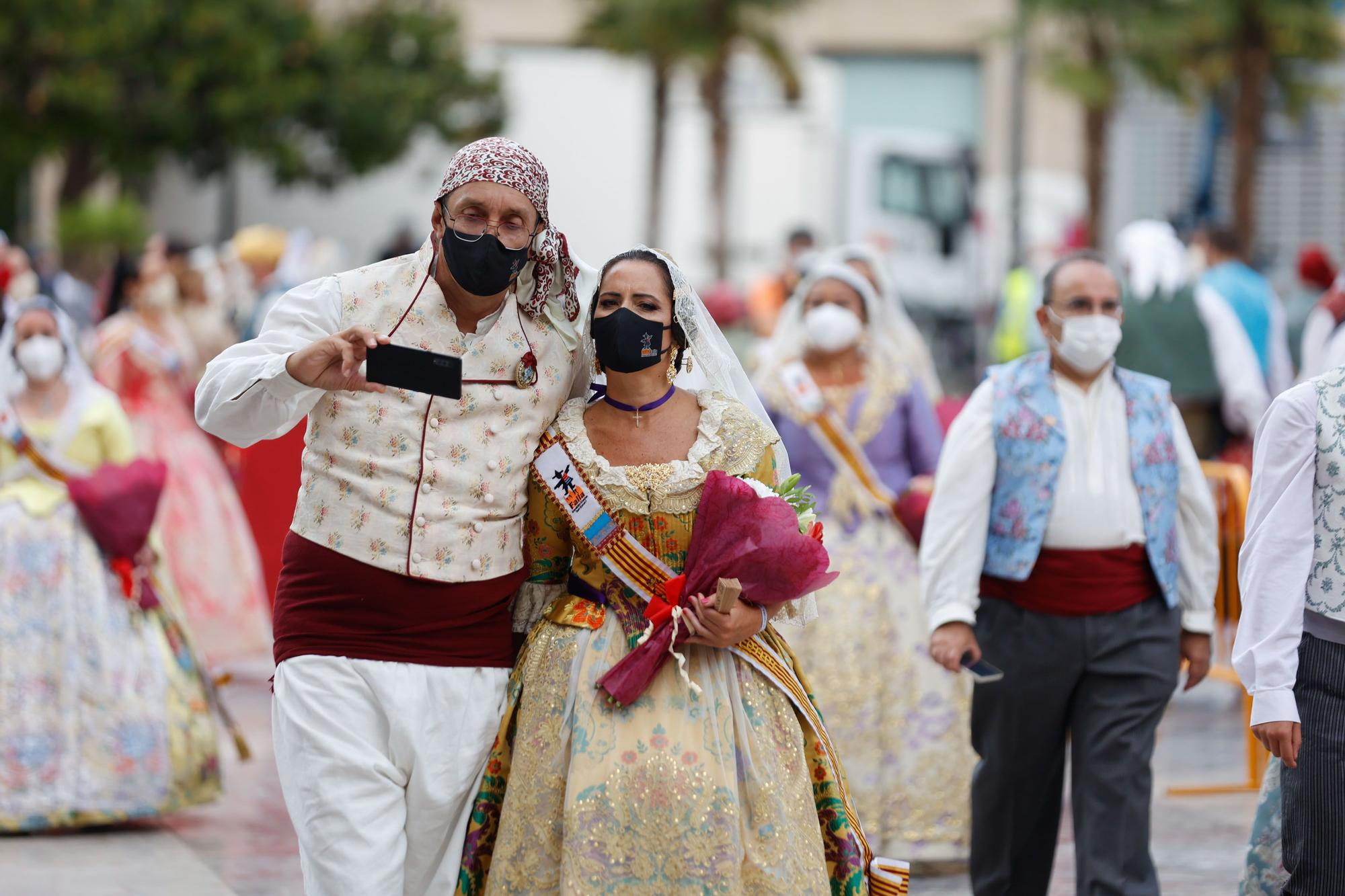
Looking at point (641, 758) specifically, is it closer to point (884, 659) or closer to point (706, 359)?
point (706, 359)

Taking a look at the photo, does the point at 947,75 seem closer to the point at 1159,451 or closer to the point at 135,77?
the point at 135,77

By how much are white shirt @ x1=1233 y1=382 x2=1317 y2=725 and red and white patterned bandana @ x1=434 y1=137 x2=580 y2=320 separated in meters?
1.64

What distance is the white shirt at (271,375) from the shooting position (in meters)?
4.06

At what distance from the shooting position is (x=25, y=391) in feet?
23.5

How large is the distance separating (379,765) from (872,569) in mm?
3145

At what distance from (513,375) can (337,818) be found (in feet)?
3.43

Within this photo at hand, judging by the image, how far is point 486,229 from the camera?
13.7ft

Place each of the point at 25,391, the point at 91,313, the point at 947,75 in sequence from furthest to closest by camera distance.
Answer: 1. the point at 947,75
2. the point at 91,313
3. the point at 25,391

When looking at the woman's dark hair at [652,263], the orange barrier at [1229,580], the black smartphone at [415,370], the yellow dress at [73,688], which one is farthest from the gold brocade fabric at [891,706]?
the black smartphone at [415,370]

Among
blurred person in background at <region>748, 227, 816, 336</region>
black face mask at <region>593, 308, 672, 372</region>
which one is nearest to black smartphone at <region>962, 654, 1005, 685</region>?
black face mask at <region>593, 308, 672, 372</region>

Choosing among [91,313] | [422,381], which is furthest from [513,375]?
[91,313]

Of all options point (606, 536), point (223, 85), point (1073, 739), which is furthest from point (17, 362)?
point (223, 85)

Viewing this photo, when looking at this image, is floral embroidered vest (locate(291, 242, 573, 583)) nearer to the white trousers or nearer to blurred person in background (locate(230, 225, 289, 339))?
the white trousers

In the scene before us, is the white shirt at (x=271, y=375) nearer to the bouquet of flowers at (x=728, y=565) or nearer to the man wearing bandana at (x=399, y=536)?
the man wearing bandana at (x=399, y=536)
